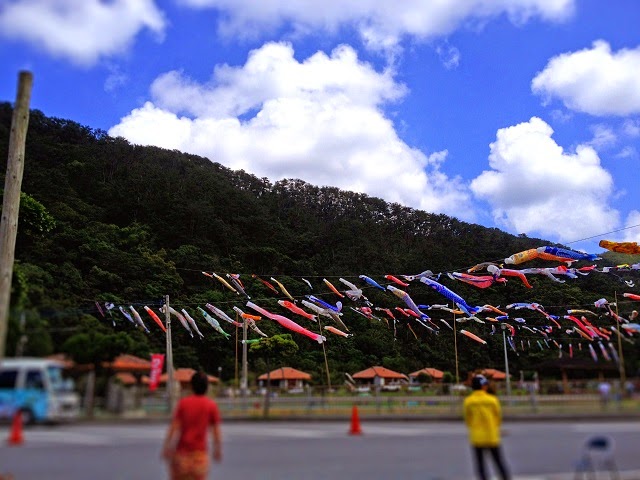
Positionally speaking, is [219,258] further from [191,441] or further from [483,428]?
[191,441]

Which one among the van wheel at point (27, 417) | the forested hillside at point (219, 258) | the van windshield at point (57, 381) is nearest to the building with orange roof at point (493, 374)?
the forested hillside at point (219, 258)

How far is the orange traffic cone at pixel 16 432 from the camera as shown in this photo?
595 cm

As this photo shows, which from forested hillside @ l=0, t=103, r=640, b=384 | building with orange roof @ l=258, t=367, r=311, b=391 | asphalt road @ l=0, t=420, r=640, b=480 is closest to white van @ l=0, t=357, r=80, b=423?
asphalt road @ l=0, t=420, r=640, b=480

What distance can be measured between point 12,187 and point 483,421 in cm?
786

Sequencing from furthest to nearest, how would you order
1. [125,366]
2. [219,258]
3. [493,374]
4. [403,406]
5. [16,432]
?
[219,258] → [493,374] → [403,406] → [125,366] → [16,432]

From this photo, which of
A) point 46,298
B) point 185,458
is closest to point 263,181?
point 46,298

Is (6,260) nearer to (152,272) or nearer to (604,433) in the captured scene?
(604,433)

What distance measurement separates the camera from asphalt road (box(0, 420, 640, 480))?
612 cm

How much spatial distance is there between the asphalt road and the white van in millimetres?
177

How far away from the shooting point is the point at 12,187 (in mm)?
9484

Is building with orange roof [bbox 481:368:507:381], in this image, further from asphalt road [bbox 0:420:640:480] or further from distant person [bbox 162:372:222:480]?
distant person [bbox 162:372:222:480]

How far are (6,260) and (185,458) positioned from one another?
247 inches

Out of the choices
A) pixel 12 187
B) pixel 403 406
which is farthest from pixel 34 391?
pixel 403 406

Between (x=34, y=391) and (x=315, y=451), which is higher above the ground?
(x=34, y=391)
